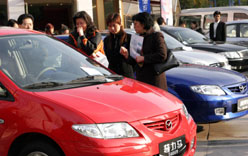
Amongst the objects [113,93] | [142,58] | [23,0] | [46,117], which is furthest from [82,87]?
[23,0]

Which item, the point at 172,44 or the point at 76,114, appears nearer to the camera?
the point at 76,114

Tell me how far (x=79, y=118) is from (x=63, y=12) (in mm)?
21966

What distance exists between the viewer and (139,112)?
3.56 metres

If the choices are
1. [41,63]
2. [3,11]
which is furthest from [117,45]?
[3,11]

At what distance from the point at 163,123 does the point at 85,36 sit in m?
2.52

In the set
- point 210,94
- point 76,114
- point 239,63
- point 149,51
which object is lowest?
point 239,63

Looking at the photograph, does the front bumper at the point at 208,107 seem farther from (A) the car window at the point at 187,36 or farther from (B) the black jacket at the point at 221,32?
(B) the black jacket at the point at 221,32

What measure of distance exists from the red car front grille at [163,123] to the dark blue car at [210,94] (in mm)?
1881

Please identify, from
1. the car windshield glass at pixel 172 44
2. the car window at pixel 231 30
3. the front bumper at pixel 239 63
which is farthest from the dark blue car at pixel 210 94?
the car window at pixel 231 30

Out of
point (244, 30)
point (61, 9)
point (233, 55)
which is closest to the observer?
point (233, 55)

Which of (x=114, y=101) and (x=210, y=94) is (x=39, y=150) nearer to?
(x=114, y=101)

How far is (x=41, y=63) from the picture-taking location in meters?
4.21

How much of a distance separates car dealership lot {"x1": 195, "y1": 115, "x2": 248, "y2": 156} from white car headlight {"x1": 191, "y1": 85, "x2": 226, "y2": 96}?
632mm

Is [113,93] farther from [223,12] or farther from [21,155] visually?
[223,12]
